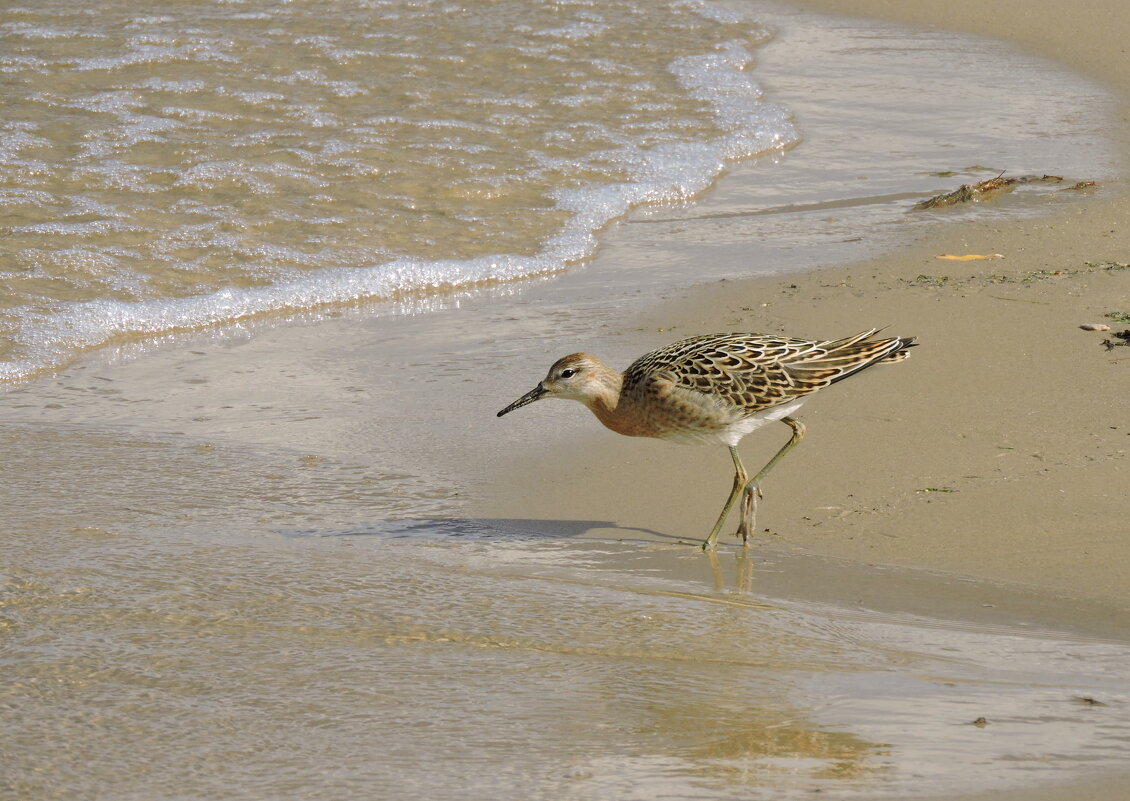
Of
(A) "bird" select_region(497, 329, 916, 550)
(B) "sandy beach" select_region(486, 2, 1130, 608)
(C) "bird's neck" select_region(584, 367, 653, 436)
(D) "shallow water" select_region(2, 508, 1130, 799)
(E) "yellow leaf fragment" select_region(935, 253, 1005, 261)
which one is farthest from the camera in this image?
(E) "yellow leaf fragment" select_region(935, 253, 1005, 261)

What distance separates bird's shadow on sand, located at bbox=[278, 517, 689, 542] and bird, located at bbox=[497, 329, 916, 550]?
1.16ft

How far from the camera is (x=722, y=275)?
868cm

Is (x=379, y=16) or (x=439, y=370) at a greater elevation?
(x=379, y=16)

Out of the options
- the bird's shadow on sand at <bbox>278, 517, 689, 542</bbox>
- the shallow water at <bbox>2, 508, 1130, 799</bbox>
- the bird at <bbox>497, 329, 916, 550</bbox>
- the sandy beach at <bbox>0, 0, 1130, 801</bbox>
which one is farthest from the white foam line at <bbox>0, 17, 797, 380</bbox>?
the bird at <bbox>497, 329, 916, 550</bbox>

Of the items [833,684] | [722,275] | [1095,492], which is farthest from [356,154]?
[833,684]

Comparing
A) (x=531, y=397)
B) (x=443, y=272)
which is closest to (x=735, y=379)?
(x=531, y=397)

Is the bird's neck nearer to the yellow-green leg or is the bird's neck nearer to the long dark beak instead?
the long dark beak

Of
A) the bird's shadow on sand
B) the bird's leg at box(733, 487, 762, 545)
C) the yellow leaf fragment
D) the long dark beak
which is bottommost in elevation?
the bird's shadow on sand

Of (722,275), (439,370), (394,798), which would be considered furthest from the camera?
(722,275)

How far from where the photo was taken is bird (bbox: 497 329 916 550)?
227 inches

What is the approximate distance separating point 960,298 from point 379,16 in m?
9.18

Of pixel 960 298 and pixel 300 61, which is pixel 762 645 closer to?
pixel 960 298

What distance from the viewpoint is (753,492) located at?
573 cm

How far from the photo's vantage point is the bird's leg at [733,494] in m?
5.59
